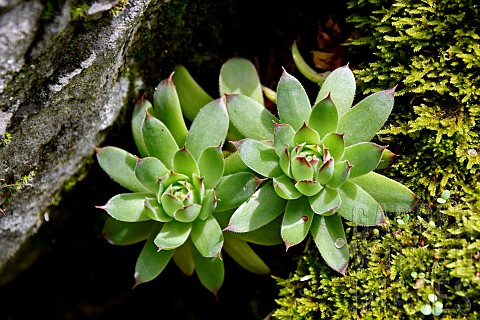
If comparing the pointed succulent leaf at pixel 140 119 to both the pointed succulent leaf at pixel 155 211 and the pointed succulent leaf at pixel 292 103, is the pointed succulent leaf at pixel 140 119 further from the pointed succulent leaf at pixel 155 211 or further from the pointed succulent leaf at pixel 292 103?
the pointed succulent leaf at pixel 292 103

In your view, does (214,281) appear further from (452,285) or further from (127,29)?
(127,29)

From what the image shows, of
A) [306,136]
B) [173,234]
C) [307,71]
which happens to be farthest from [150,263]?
[307,71]

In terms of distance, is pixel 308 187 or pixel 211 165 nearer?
pixel 308 187

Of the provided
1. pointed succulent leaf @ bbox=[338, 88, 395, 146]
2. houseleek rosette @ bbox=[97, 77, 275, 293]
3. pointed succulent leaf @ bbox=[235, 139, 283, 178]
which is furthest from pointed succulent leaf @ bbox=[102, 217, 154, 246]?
pointed succulent leaf @ bbox=[338, 88, 395, 146]

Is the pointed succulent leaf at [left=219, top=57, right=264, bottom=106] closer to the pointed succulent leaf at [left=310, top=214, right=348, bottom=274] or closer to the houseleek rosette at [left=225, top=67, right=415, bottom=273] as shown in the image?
the houseleek rosette at [left=225, top=67, right=415, bottom=273]

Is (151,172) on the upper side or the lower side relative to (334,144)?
upper

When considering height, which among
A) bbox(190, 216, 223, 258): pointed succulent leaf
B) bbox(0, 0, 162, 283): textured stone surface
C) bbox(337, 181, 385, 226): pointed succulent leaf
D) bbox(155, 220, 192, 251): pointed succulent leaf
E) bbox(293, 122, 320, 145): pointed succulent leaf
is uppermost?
bbox(0, 0, 162, 283): textured stone surface

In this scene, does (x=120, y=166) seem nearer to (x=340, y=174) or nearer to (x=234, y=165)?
(x=234, y=165)
